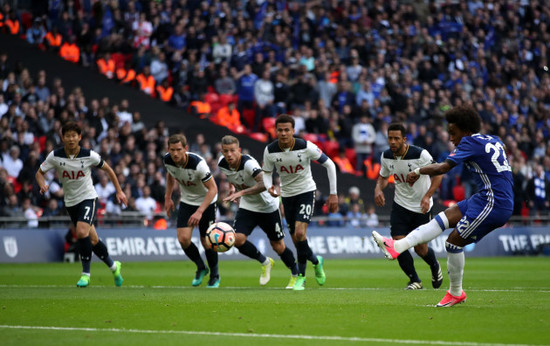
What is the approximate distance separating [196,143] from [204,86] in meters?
2.66

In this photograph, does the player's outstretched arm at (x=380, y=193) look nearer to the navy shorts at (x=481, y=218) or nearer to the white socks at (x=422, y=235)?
the white socks at (x=422, y=235)

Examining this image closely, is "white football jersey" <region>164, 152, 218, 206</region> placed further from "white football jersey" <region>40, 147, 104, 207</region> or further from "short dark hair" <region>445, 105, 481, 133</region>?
"short dark hair" <region>445, 105, 481, 133</region>

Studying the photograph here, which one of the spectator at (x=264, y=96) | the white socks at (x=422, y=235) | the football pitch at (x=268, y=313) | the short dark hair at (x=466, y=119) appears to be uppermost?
the spectator at (x=264, y=96)

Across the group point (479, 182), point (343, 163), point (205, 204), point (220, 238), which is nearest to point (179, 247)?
point (343, 163)

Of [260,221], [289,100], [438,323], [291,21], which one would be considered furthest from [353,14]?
[438,323]

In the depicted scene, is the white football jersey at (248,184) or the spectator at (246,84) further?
the spectator at (246,84)

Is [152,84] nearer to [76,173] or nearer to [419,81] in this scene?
[419,81]

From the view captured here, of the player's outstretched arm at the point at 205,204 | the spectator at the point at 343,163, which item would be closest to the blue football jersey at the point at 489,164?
the player's outstretched arm at the point at 205,204

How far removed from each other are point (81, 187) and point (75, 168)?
1.11 feet

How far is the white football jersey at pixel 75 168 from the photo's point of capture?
15719 millimetres

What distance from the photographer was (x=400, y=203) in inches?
584

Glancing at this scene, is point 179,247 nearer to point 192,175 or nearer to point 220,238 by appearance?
point 192,175

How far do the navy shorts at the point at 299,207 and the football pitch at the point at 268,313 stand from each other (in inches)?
42.2

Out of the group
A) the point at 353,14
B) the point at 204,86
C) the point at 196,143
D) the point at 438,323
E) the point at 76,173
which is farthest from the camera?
the point at 353,14
